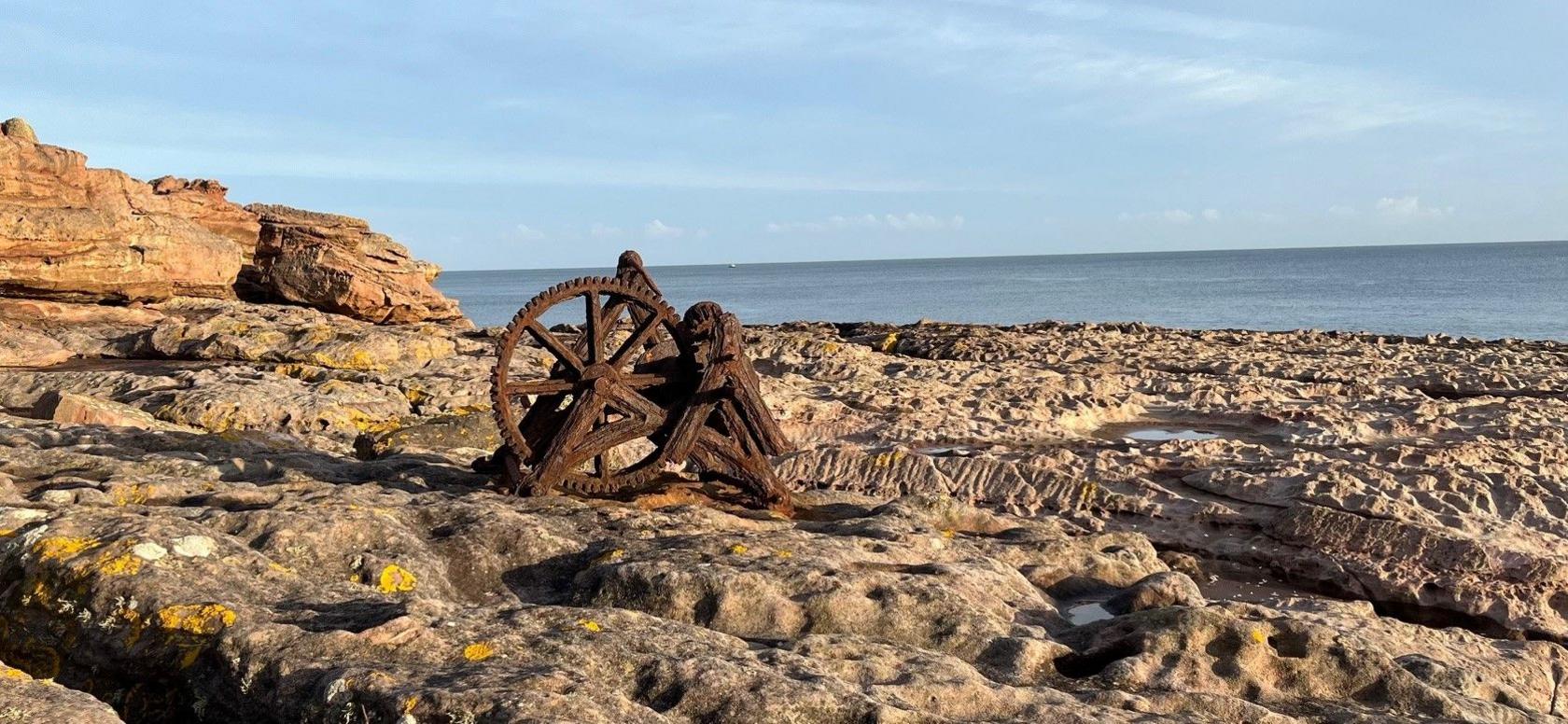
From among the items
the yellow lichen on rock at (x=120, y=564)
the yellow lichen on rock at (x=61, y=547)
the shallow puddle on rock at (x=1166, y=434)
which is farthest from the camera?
the shallow puddle on rock at (x=1166, y=434)

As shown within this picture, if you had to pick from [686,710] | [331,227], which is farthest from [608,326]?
[331,227]

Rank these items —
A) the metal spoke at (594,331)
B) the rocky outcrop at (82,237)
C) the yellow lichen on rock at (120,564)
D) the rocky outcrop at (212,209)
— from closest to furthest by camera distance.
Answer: the yellow lichen on rock at (120,564) < the metal spoke at (594,331) < the rocky outcrop at (82,237) < the rocky outcrop at (212,209)

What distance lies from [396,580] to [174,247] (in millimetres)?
21117

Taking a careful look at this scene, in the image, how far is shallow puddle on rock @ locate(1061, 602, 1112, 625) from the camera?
6.38 metres

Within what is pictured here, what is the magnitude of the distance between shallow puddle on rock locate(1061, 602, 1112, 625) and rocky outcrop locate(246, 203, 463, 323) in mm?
24597

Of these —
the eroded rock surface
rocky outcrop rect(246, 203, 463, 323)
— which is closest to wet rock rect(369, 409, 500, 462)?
the eroded rock surface

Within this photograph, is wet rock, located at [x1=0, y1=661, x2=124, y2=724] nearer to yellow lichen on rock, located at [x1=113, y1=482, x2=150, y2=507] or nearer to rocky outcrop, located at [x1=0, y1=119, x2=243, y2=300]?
yellow lichen on rock, located at [x1=113, y1=482, x2=150, y2=507]

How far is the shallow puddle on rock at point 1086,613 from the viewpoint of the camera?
638 cm

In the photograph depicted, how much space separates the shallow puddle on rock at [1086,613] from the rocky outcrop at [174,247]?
2067 cm

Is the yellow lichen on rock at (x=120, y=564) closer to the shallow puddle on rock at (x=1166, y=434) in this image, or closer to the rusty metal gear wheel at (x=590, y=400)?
the rusty metal gear wheel at (x=590, y=400)

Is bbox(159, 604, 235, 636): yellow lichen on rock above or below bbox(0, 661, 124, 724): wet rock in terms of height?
below

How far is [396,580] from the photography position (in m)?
5.46

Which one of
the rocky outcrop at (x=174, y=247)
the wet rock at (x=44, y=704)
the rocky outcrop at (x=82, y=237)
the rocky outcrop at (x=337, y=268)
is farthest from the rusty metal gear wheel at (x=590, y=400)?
the rocky outcrop at (x=337, y=268)

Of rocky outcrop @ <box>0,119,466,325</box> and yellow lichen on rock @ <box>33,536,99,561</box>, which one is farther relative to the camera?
rocky outcrop @ <box>0,119,466,325</box>
